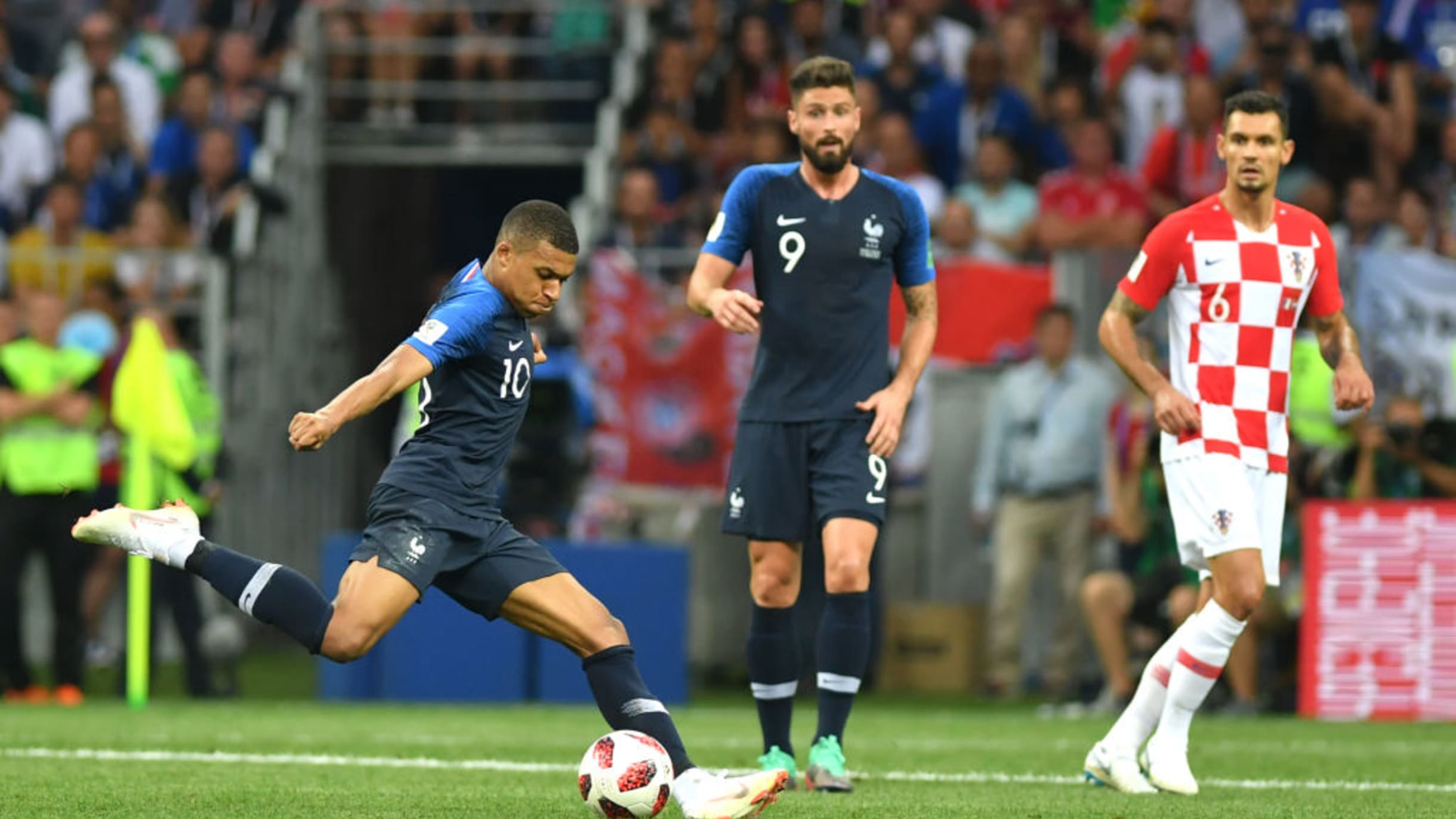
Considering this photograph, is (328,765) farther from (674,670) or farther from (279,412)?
(279,412)

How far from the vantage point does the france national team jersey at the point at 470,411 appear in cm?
683

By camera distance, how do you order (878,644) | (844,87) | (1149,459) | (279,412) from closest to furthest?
(844,87) < (1149,459) < (878,644) < (279,412)

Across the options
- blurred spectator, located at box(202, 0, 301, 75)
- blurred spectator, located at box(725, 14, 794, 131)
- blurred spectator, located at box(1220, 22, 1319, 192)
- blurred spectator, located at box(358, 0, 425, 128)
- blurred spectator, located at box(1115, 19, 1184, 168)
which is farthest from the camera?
blurred spectator, located at box(202, 0, 301, 75)

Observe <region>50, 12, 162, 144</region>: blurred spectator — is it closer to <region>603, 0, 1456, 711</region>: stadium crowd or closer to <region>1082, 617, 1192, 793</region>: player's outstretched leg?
<region>603, 0, 1456, 711</region>: stadium crowd

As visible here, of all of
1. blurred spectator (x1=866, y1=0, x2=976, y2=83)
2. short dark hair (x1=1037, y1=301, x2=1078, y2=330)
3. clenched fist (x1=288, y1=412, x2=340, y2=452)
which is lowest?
clenched fist (x1=288, y1=412, x2=340, y2=452)

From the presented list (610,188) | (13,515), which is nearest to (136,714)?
(13,515)

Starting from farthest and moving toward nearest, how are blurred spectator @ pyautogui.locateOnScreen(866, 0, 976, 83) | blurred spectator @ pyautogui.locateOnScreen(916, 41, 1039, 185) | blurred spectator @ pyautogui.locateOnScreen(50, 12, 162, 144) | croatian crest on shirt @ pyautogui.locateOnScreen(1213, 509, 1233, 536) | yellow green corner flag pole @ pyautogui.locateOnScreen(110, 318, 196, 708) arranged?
blurred spectator @ pyautogui.locateOnScreen(50, 12, 162, 144)
blurred spectator @ pyautogui.locateOnScreen(866, 0, 976, 83)
blurred spectator @ pyautogui.locateOnScreen(916, 41, 1039, 185)
yellow green corner flag pole @ pyautogui.locateOnScreen(110, 318, 196, 708)
croatian crest on shirt @ pyautogui.locateOnScreen(1213, 509, 1233, 536)

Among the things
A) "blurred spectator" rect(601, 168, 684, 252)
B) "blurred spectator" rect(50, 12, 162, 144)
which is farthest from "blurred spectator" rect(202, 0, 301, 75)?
"blurred spectator" rect(601, 168, 684, 252)

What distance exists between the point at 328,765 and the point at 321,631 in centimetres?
214

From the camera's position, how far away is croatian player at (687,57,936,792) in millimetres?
8039

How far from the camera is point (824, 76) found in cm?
798

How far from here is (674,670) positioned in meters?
13.4

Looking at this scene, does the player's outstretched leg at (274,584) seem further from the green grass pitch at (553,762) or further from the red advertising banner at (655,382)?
the red advertising banner at (655,382)

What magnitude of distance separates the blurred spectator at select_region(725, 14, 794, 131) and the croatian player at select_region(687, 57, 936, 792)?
31.4 feet
